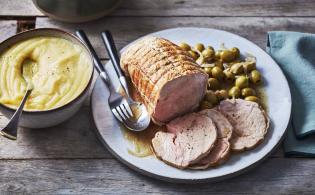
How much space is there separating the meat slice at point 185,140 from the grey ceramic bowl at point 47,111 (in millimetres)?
357

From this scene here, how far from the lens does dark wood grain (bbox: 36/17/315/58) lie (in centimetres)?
256

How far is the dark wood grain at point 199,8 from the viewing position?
8.79ft

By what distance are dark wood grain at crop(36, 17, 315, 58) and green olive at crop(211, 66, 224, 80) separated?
354 mm

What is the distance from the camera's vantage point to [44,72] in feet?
6.88

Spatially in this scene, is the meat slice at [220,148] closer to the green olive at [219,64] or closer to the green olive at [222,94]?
the green olive at [222,94]

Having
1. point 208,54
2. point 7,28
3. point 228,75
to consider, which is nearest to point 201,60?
point 208,54

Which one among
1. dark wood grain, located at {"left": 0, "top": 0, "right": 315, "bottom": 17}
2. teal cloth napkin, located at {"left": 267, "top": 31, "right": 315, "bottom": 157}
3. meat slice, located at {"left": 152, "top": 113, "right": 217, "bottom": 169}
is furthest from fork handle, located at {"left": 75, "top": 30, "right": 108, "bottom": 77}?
teal cloth napkin, located at {"left": 267, "top": 31, "right": 315, "bottom": 157}

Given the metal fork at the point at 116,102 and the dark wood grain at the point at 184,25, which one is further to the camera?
the dark wood grain at the point at 184,25

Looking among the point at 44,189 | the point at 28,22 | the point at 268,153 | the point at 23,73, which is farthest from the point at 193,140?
the point at 28,22

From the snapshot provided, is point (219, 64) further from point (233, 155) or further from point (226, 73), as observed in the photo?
point (233, 155)

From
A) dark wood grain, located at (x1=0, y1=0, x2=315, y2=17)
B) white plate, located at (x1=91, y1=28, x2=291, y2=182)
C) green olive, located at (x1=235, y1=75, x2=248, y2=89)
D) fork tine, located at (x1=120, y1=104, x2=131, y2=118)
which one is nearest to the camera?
white plate, located at (x1=91, y1=28, x2=291, y2=182)

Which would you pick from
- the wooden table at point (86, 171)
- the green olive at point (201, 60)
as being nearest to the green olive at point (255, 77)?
the green olive at point (201, 60)

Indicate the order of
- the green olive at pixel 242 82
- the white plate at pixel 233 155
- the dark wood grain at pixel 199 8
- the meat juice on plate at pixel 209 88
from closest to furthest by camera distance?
1. the white plate at pixel 233 155
2. the meat juice on plate at pixel 209 88
3. the green olive at pixel 242 82
4. the dark wood grain at pixel 199 8

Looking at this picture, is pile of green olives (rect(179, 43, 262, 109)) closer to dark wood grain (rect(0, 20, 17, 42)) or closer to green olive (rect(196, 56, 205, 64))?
green olive (rect(196, 56, 205, 64))
